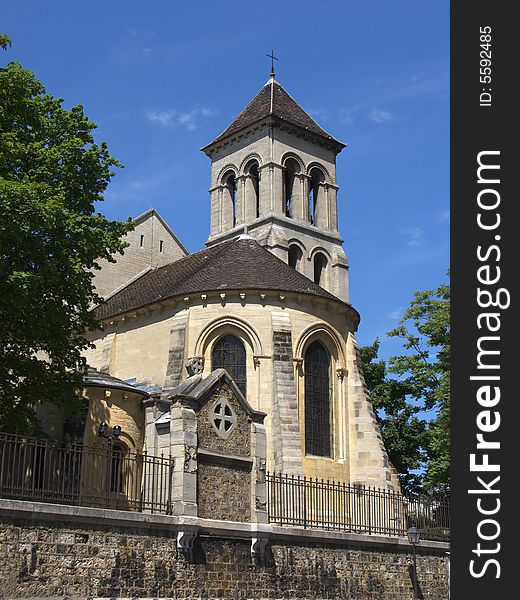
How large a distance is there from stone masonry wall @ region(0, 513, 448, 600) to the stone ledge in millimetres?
94

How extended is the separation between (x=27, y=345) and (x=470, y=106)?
12.8m

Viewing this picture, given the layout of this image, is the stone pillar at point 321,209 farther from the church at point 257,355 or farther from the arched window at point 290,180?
the church at point 257,355

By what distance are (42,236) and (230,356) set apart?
11.4 metres

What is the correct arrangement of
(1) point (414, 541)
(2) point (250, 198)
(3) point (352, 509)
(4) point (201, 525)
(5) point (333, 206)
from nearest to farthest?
(4) point (201, 525)
(1) point (414, 541)
(3) point (352, 509)
(2) point (250, 198)
(5) point (333, 206)

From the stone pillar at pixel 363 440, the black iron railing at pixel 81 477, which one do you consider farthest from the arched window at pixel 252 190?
the black iron railing at pixel 81 477

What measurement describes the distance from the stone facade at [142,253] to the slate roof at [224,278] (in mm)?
2731

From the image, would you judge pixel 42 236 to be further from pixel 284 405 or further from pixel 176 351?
pixel 284 405

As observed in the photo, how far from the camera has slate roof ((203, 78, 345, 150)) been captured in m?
49.5

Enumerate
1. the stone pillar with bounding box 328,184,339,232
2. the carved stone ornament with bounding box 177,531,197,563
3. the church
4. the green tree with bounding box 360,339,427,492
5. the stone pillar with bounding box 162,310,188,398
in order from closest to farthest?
1. the carved stone ornament with bounding box 177,531,197,563
2. the church
3. the stone pillar with bounding box 162,310,188,398
4. the green tree with bounding box 360,339,427,492
5. the stone pillar with bounding box 328,184,339,232

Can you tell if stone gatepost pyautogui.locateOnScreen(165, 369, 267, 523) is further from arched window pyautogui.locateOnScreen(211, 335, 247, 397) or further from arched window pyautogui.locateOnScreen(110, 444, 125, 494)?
arched window pyautogui.locateOnScreen(211, 335, 247, 397)

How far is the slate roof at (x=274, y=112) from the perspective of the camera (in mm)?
49469

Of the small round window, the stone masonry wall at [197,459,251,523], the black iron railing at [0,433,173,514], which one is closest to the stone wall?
the stone masonry wall at [197,459,251,523]

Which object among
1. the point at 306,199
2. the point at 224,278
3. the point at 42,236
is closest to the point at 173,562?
the point at 42,236

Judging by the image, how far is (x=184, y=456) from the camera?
17.3 meters
